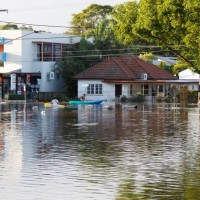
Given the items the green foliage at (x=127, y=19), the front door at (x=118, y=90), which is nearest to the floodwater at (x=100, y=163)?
the green foliage at (x=127, y=19)

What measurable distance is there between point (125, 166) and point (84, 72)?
68.2 m

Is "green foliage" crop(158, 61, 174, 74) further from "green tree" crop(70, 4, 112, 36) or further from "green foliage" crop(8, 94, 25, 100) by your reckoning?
"green tree" crop(70, 4, 112, 36)

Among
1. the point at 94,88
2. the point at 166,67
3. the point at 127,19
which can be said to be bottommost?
the point at 94,88

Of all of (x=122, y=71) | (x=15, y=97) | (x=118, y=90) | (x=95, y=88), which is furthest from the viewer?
(x=122, y=71)

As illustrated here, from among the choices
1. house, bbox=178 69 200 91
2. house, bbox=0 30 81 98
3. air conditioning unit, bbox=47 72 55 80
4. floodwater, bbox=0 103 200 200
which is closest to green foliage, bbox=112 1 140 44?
floodwater, bbox=0 103 200 200

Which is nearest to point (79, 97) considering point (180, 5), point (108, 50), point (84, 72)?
point (84, 72)

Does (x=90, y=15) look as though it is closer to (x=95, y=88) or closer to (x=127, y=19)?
(x=95, y=88)

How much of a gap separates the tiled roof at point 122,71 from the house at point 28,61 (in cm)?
546

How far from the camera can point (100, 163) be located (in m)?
22.0

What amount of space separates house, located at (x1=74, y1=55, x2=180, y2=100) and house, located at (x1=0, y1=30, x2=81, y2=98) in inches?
212

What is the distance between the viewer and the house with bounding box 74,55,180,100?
8862cm

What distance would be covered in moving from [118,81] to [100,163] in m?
66.2

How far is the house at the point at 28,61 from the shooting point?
91750 mm

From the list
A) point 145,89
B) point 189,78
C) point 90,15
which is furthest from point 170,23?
point 90,15
